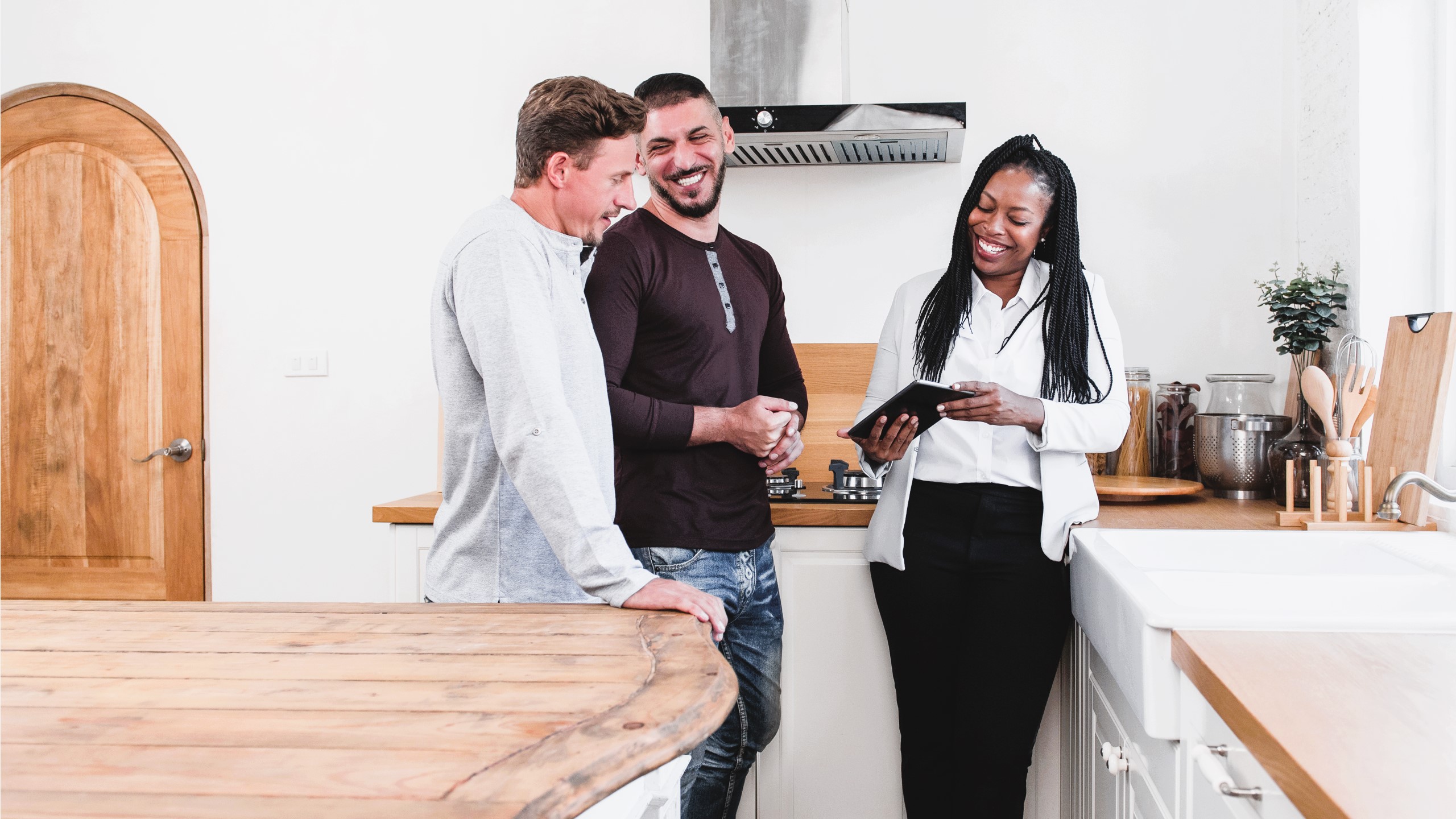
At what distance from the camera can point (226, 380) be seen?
2863 mm

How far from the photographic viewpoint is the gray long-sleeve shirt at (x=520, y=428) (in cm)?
110

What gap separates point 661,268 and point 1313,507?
127 cm

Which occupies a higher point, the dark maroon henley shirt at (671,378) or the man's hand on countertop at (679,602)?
the dark maroon henley shirt at (671,378)

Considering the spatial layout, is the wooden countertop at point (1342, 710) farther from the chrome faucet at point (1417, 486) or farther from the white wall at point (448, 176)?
the white wall at point (448, 176)

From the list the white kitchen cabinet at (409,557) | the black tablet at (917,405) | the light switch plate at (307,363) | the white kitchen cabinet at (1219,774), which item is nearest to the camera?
the white kitchen cabinet at (1219,774)

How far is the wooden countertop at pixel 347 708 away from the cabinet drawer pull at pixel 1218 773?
1.51 feet

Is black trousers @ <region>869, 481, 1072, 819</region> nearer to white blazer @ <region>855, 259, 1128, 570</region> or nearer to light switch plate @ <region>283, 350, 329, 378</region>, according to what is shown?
white blazer @ <region>855, 259, 1128, 570</region>

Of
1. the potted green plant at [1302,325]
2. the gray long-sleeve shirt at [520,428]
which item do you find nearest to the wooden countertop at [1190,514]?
the potted green plant at [1302,325]

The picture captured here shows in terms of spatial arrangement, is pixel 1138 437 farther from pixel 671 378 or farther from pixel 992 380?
pixel 671 378

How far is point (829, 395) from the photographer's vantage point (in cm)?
256

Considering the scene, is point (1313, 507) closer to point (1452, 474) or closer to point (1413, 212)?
point (1452, 474)

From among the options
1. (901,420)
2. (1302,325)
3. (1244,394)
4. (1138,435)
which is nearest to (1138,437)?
(1138,435)

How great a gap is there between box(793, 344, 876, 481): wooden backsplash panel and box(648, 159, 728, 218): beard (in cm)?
93

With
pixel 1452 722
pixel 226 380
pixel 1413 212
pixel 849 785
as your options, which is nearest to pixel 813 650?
pixel 849 785
